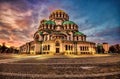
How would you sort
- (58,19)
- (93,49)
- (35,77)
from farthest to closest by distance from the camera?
(58,19) < (93,49) < (35,77)

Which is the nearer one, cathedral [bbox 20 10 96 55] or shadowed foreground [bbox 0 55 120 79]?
shadowed foreground [bbox 0 55 120 79]

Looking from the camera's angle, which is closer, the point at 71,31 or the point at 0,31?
the point at 0,31

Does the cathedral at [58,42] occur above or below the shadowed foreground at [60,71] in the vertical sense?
above

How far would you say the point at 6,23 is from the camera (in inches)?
140

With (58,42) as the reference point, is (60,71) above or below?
below

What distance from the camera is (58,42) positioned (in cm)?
1319

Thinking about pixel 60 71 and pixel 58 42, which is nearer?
pixel 60 71

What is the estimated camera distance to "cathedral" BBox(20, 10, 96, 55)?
13022 mm

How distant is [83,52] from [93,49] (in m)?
1.42

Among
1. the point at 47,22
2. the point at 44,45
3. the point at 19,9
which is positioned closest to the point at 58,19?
the point at 47,22

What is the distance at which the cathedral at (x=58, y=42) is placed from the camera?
1302 centimetres

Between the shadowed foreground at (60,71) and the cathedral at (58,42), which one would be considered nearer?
the shadowed foreground at (60,71)

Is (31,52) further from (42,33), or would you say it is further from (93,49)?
(93,49)

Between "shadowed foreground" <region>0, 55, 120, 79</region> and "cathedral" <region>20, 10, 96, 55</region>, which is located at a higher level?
"cathedral" <region>20, 10, 96, 55</region>
